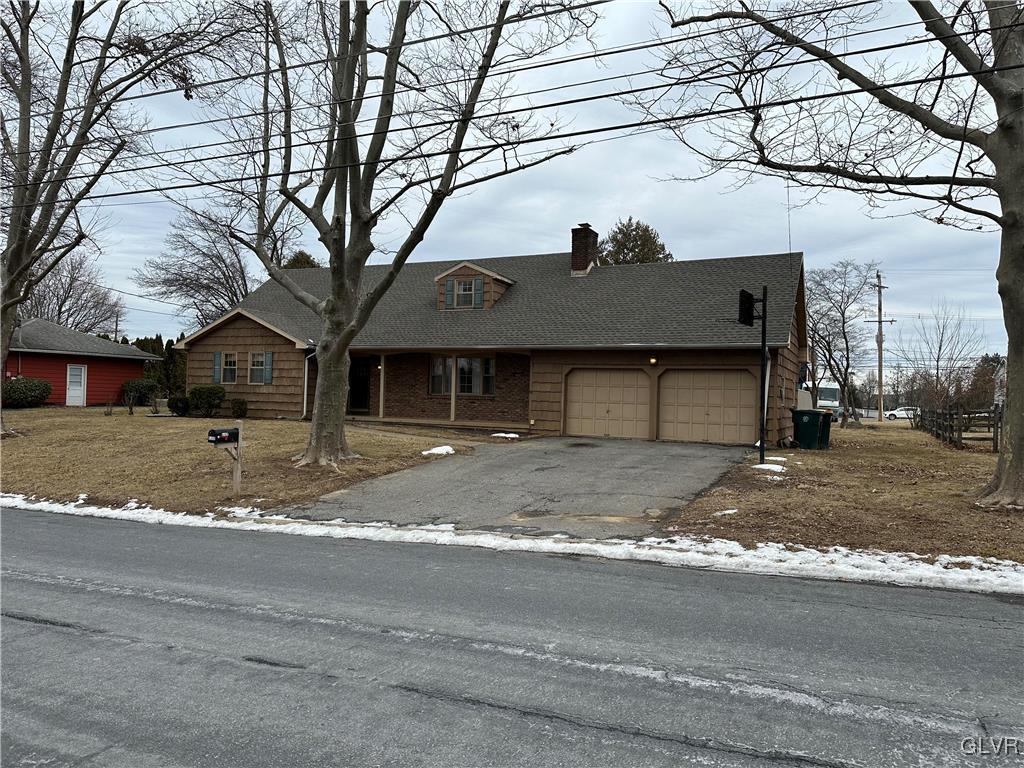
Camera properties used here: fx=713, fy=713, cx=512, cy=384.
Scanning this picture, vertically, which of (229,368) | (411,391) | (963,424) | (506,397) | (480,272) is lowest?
(963,424)

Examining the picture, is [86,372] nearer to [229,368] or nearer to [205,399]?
[229,368]

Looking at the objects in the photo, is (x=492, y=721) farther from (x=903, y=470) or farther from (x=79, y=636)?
(x=903, y=470)

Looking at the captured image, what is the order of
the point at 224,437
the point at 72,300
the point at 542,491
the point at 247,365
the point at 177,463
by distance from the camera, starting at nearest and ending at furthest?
the point at 224,437
the point at 542,491
the point at 177,463
the point at 247,365
the point at 72,300

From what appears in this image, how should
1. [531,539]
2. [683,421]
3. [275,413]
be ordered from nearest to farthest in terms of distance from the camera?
[531,539], [683,421], [275,413]

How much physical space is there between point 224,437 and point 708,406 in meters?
12.4

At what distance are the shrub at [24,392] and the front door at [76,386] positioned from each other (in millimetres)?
2342

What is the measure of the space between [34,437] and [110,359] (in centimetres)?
1637

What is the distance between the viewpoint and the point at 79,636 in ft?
16.5

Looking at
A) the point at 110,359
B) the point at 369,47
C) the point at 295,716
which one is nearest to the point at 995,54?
the point at 369,47

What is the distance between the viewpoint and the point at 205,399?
24.3 meters

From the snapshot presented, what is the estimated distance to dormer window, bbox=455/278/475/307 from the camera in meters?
24.1

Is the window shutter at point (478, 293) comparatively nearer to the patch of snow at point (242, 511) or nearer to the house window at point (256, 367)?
the house window at point (256, 367)

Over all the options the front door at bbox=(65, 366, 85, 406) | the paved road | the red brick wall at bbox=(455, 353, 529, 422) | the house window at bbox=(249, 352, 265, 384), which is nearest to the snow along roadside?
the paved road

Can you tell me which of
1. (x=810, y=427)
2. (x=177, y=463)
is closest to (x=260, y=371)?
(x=177, y=463)
